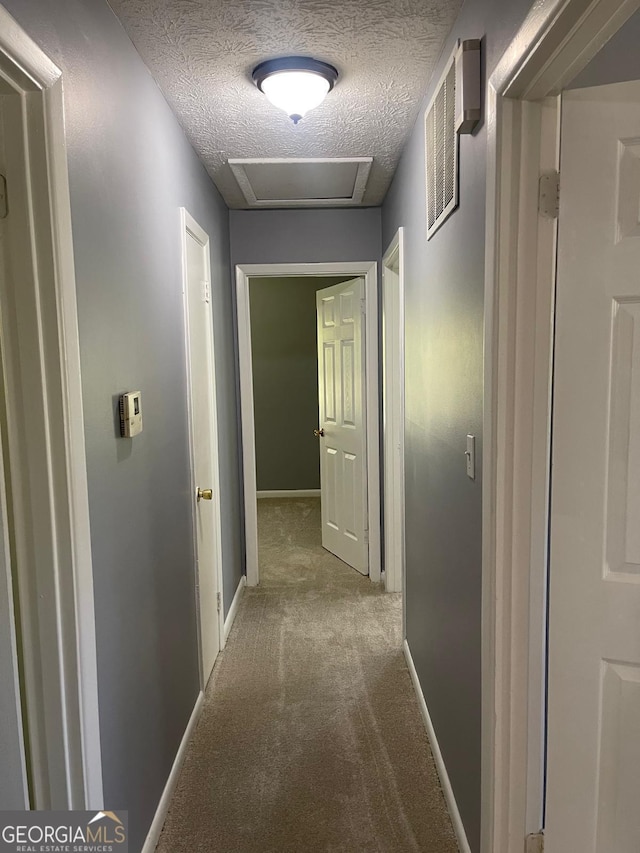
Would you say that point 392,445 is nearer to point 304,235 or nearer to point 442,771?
point 304,235

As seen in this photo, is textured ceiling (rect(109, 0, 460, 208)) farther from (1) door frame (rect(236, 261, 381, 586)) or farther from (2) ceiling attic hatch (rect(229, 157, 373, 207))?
(1) door frame (rect(236, 261, 381, 586))

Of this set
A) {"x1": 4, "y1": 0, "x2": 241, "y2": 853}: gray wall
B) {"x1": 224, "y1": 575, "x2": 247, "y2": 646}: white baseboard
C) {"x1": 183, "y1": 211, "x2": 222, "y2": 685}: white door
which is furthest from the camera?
{"x1": 224, "y1": 575, "x2": 247, "y2": 646}: white baseboard

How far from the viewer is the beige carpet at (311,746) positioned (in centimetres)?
189

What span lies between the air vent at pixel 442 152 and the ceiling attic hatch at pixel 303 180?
0.85 metres

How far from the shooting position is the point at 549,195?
4.11 ft

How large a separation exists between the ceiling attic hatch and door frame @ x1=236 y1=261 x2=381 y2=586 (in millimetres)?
386

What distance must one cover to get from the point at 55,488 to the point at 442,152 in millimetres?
1489

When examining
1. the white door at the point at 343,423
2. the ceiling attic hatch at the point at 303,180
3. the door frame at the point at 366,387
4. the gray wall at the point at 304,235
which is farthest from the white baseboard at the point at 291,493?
the ceiling attic hatch at the point at 303,180

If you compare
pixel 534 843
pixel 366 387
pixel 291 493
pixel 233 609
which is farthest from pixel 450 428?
pixel 291 493

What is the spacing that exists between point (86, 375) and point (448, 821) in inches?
68.7

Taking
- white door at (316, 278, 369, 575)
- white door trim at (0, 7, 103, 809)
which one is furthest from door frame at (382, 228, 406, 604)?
white door trim at (0, 7, 103, 809)

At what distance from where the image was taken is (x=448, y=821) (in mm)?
1915

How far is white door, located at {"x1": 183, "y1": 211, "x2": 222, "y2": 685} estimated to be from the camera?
8.37 feet

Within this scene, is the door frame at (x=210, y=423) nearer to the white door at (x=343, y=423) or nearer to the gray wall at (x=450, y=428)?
the gray wall at (x=450, y=428)
